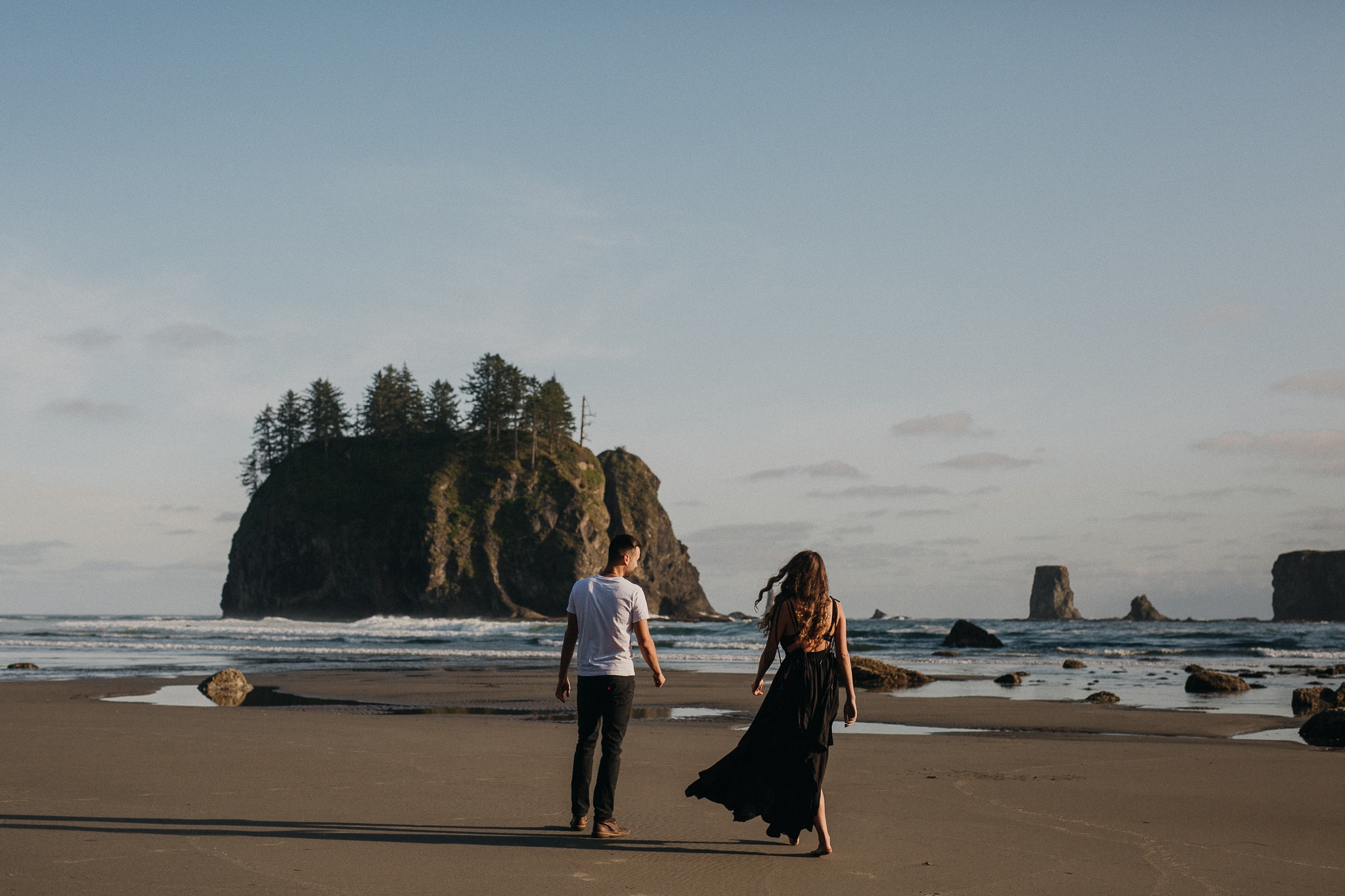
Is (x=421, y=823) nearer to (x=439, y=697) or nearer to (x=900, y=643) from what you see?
(x=439, y=697)

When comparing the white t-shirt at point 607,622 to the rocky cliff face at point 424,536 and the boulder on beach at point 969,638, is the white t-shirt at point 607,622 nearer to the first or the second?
the boulder on beach at point 969,638

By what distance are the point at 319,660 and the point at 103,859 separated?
25.3 metres

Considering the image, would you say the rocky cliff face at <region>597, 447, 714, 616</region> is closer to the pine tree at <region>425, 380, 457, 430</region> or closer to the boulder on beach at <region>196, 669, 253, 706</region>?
the pine tree at <region>425, 380, 457, 430</region>

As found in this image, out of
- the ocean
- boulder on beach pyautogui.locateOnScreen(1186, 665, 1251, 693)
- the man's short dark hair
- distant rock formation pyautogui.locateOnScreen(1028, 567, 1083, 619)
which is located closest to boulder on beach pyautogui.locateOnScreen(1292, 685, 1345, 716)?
the ocean

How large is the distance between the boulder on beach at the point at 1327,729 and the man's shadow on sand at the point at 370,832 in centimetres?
920

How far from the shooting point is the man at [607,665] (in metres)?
6.80

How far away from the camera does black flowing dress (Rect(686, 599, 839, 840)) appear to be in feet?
20.5

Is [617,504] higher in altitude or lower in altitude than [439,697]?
higher

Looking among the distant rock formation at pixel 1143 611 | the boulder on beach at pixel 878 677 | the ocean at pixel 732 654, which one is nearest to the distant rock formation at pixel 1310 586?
the distant rock formation at pixel 1143 611

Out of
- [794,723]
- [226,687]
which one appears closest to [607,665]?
[794,723]

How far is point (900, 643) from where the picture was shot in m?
49.1

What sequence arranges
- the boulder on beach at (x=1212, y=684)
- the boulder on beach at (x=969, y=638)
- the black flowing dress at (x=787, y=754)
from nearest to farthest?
the black flowing dress at (x=787, y=754) < the boulder on beach at (x=1212, y=684) < the boulder on beach at (x=969, y=638)

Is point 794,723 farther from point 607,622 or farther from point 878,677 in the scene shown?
point 878,677

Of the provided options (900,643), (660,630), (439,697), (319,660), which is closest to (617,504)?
(660,630)
